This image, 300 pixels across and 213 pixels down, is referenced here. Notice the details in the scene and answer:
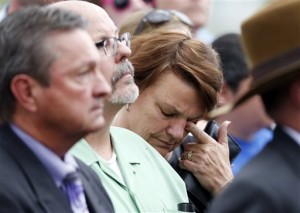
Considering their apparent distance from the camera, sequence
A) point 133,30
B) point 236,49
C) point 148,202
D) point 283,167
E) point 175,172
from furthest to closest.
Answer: point 236,49, point 133,30, point 175,172, point 148,202, point 283,167

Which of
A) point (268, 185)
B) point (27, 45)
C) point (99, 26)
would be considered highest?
point (27, 45)

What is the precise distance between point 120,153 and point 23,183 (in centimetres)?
117

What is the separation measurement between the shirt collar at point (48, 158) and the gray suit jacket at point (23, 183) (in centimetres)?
2

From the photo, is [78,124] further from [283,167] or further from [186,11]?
[186,11]

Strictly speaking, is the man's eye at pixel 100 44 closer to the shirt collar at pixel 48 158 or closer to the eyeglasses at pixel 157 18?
the shirt collar at pixel 48 158

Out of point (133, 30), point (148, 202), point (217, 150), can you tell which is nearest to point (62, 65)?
point (148, 202)

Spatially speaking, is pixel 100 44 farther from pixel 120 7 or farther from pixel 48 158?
pixel 120 7

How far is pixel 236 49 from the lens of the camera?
303 inches

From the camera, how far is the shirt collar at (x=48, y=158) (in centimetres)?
386

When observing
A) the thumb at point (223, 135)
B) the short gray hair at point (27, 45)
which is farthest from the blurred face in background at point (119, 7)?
the short gray hair at point (27, 45)

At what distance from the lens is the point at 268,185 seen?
11.8 feet

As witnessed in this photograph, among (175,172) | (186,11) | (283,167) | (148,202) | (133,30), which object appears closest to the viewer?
(283,167)

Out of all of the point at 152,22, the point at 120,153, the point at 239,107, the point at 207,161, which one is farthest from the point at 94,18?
the point at 239,107

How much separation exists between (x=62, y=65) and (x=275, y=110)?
2.51 feet
